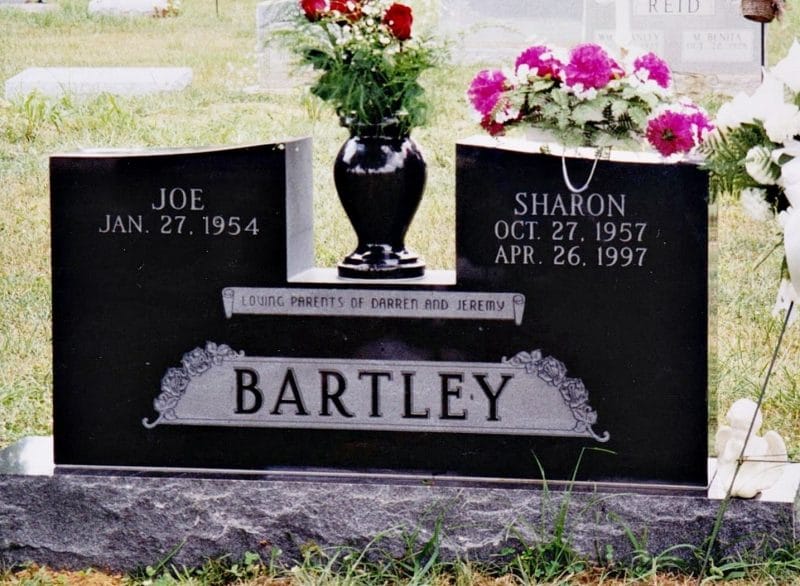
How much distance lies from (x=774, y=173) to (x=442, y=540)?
1.42 metres

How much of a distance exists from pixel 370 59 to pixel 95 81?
807cm

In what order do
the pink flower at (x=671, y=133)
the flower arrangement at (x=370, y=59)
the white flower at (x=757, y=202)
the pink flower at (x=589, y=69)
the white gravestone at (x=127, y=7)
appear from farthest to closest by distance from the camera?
the white gravestone at (x=127, y=7) → the flower arrangement at (x=370, y=59) → the pink flower at (x=589, y=69) → the pink flower at (x=671, y=133) → the white flower at (x=757, y=202)

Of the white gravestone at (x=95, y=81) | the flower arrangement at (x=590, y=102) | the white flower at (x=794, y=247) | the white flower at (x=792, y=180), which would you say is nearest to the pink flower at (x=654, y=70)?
the flower arrangement at (x=590, y=102)

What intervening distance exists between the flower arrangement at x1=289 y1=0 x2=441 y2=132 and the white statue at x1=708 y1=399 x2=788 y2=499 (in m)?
1.30

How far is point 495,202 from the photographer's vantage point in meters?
4.40

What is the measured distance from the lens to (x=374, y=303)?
4.47 metres

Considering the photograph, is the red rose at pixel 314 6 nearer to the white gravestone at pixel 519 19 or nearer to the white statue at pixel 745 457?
the white statue at pixel 745 457

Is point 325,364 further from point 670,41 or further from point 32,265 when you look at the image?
point 670,41

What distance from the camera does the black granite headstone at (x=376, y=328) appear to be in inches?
172

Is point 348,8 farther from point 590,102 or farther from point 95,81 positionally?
point 95,81

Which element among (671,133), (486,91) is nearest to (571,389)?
(671,133)

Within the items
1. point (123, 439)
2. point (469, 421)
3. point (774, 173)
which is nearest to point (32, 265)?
point (123, 439)

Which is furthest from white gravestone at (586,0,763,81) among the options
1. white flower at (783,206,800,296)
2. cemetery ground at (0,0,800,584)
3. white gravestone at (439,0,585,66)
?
white flower at (783,206,800,296)

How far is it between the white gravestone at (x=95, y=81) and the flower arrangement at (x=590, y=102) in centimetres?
755
